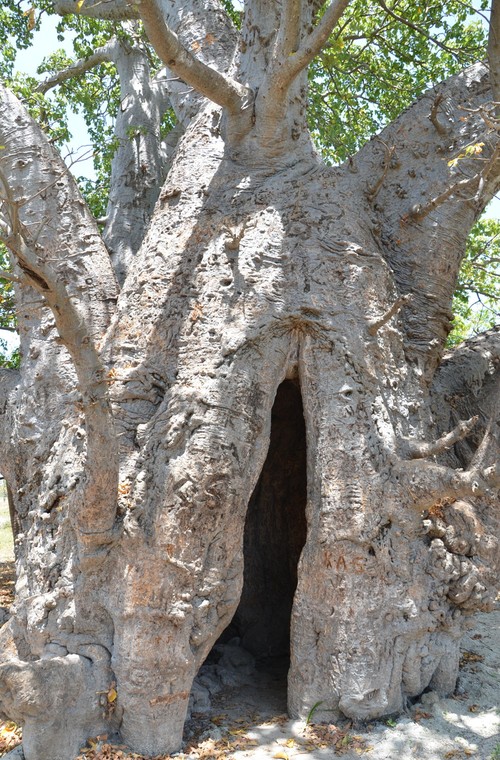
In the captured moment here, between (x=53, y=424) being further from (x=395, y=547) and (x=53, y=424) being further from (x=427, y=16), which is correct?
(x=427, y=16)

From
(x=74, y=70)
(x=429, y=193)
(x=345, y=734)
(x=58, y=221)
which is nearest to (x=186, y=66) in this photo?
(x=58, y=221)

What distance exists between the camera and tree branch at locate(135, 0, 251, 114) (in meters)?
3.59

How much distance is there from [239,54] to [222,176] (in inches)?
42.8

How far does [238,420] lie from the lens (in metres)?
3.75

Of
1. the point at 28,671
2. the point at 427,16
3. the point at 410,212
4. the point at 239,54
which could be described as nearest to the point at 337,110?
the point at 427,16

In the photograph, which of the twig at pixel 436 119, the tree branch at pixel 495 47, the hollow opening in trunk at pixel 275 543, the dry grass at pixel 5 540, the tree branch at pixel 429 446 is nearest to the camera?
the tree branch at pixel 429 446

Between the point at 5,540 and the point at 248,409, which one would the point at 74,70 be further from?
the point at 5,540

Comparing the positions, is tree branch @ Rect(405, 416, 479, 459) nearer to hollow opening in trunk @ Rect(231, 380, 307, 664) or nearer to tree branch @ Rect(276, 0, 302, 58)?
hollow opening in trunk @ Rect(231, 380, 307, 664)

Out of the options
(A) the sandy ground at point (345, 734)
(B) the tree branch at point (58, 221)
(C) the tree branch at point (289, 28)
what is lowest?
(A) the sandy ground at point (345, 734)

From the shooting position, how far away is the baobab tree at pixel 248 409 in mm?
3395

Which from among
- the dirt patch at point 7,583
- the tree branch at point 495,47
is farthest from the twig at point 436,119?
the dirt patch at point 7,583

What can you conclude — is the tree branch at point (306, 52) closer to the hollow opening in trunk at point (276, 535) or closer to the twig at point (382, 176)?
the twig at point (382, 176)

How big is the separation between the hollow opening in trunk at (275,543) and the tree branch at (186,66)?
6.08ft

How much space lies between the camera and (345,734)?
3.46 m
